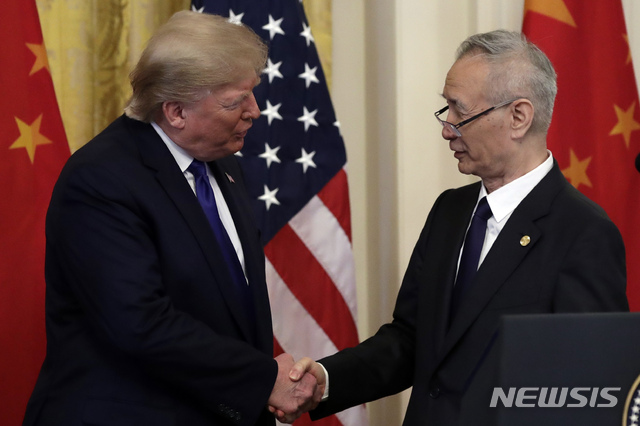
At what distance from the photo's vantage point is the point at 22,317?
251 centimetres

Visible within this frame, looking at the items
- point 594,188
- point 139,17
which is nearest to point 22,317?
point 139,17

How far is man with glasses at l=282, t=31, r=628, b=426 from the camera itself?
193 cm

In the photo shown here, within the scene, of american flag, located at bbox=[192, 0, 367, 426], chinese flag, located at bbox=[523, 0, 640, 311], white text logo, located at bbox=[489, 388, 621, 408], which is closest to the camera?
white text logo, located at bbox=[489, 388, 621, 408]

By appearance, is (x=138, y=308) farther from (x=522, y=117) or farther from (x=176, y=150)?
(x=522, y=117)

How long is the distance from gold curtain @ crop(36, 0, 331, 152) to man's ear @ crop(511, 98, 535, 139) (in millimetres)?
1488

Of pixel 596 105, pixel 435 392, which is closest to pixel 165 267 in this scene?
pixel 435 392

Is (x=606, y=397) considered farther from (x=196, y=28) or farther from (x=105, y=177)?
(x=196, y=28)

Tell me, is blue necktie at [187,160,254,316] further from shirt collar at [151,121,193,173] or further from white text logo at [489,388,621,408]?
white text logo at [489,388,621,408]

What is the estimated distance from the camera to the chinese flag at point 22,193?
249cm

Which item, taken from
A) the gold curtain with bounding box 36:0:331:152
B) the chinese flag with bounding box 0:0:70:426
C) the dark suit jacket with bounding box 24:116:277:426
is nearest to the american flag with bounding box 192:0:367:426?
the gold curtain with bounding box 36:0:331:152

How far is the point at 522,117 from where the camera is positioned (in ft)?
6.91

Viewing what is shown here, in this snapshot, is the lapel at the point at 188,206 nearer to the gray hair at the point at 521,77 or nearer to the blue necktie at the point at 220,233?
the blue necktie at the point at 220,233

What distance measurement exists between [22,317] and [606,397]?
1.97m

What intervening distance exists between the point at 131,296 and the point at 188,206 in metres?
0.28
